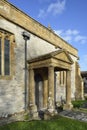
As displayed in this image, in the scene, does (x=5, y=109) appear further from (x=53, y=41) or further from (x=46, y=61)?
(x=53, y=41)

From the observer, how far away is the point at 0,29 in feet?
33.6

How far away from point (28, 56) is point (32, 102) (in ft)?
10.7

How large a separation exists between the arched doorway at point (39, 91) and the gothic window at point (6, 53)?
3.73m

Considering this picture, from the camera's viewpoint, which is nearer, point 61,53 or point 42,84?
point 61,53

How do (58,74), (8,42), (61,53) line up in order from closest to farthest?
(8,42) < (61,53) < (58,74)

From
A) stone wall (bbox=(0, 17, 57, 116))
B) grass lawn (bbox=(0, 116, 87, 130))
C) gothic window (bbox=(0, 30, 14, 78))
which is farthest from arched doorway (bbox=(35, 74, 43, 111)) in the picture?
grass lawn (bbox=(0, 116, 87, 130))

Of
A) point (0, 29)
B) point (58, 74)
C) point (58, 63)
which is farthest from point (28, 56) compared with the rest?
point (58, 74)

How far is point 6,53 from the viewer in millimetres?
10797

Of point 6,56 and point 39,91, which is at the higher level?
point 6,56

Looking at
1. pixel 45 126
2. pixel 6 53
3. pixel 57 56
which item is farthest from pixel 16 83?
pixel 45 126

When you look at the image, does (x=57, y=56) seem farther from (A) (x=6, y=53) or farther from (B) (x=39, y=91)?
(B) (x=39, y=91)

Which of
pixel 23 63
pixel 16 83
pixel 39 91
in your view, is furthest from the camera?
pixel 39 91

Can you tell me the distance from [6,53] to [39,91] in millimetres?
5185

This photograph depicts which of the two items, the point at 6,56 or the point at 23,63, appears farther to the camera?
the point at 23,63
